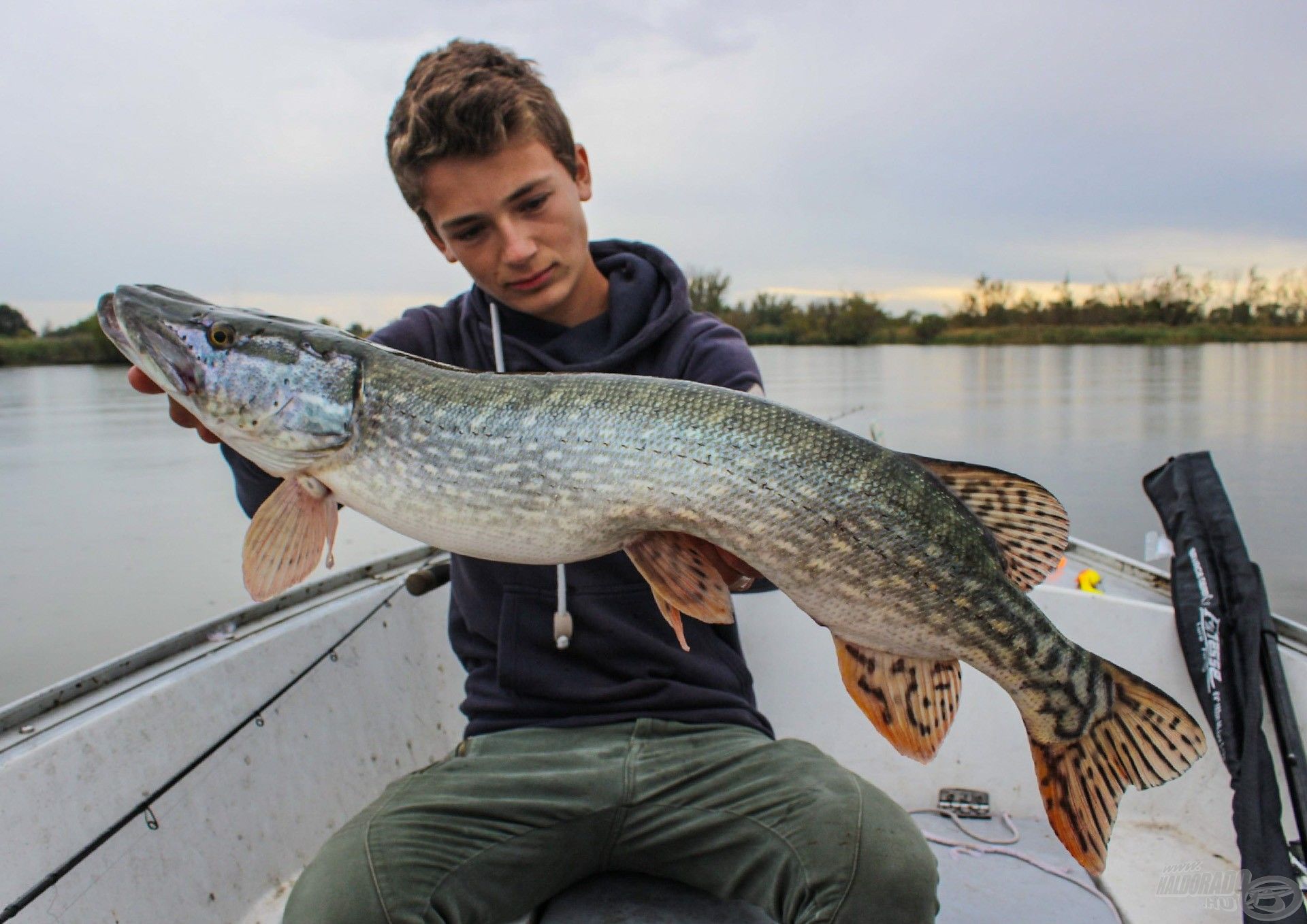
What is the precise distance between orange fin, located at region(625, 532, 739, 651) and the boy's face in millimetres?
707

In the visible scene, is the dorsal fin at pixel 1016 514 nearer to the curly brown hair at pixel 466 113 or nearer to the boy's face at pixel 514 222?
the boy's face at pixel 514 222

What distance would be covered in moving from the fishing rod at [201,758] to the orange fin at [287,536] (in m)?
0.56

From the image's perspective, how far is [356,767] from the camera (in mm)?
2232

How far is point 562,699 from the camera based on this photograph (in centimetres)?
167

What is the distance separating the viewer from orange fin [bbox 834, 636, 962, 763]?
1368 millimetres

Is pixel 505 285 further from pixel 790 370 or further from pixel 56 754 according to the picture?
pixel 790 370

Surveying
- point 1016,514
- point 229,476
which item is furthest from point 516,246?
point 229,476

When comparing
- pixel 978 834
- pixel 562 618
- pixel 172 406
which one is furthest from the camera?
pixel 978 834

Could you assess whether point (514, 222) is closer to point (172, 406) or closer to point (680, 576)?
point (172, 406)

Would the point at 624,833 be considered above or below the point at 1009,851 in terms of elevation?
above

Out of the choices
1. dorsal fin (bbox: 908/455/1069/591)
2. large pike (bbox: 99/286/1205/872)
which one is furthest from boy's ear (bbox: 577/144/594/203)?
dorsal fin (bbox: 908/455/1069/591)

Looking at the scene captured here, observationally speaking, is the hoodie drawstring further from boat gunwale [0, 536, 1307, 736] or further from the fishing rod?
boat gunwale [0, 536, 1307, 736]

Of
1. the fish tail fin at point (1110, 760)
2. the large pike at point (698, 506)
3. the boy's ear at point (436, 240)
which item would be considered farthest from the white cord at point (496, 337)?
the fish tail fin at point (1110, 760)

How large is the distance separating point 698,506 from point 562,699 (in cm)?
58
